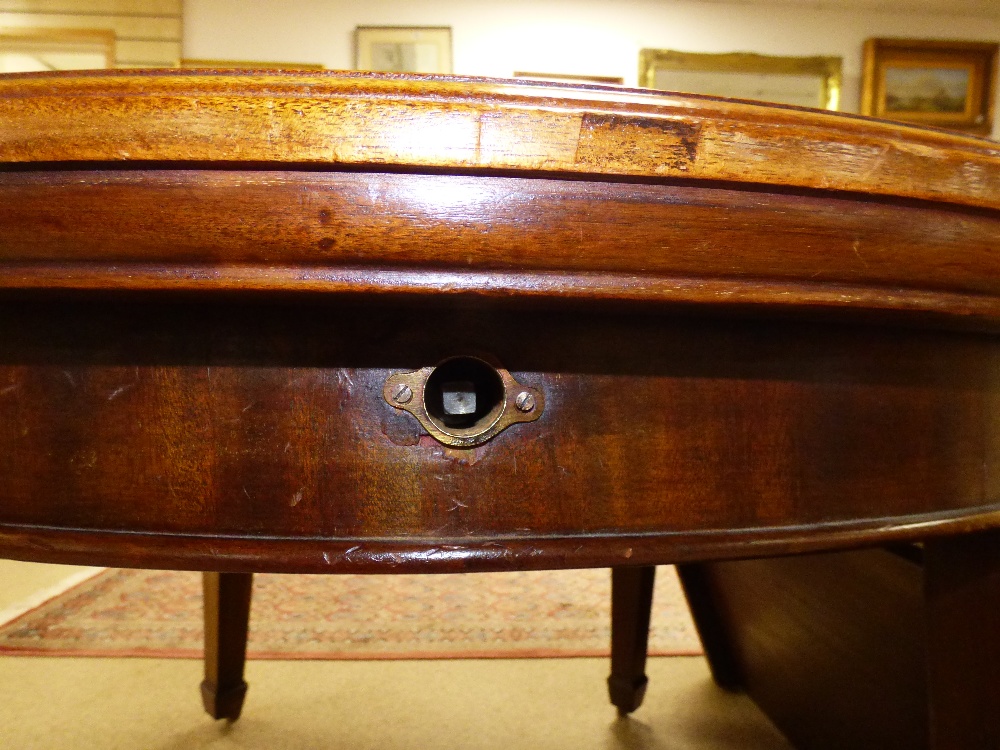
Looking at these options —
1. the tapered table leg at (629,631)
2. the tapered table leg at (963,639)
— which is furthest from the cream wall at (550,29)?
the tapered table leg at (963,639)

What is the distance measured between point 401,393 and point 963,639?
11.6 inches

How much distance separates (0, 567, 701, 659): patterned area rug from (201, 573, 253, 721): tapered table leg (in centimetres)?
24

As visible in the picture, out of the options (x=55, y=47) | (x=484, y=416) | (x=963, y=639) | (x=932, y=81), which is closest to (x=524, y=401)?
(x=484, y=416)

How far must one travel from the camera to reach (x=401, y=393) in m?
0.25

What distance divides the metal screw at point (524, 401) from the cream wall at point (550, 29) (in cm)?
236

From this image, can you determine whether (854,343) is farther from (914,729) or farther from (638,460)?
(914,729)

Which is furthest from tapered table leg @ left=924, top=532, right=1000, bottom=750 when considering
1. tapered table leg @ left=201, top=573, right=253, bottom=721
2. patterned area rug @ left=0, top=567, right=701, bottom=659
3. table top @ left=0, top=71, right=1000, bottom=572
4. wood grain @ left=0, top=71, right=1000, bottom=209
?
patterned area rug @ left=0, top=567, right=701, bottom=659

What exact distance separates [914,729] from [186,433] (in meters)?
0.61

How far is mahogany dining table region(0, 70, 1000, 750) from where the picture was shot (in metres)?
0.22

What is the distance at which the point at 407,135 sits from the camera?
0.22 metres

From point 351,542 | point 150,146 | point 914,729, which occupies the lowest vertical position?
point 914,729

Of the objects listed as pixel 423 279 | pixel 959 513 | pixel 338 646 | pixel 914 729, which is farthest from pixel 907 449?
pixel 338 646

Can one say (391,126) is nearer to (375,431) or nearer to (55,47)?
(375,431)

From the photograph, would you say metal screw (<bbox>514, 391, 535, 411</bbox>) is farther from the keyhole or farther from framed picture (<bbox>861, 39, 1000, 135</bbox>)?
framed picture (<bbox>861, 39, 1000, 135</bbox>)
